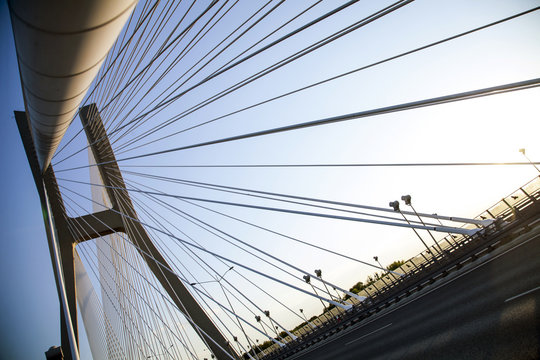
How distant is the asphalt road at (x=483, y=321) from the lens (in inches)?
187

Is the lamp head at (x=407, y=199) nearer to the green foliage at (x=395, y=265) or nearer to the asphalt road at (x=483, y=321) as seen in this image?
the asphalt road at (x=483, y=321)

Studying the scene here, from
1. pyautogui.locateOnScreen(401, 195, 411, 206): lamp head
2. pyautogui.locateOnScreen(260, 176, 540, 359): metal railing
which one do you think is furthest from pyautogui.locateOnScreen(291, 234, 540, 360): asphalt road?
pyautogui.locateOnScreen(401, 195, 411, 206): lamp head

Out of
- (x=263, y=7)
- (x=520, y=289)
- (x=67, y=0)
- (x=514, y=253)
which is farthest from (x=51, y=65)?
(x=514, y=253)

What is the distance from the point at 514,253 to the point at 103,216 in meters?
17.0

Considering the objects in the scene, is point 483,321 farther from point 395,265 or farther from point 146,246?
point 395,265

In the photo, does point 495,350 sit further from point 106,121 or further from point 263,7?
point 106,121

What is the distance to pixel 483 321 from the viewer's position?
5910 mm

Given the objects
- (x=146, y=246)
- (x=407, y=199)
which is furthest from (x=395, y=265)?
(x=146, y=246)

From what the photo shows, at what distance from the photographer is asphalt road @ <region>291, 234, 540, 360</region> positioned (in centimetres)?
476

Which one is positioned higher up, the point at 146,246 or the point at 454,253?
the point at 146,246

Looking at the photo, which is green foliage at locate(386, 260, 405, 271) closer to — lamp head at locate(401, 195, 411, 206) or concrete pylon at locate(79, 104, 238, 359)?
lamp head at locate(401, 195, 411, 206)

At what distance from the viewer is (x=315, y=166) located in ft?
19.5

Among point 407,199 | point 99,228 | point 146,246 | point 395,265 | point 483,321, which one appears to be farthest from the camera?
point 395,265

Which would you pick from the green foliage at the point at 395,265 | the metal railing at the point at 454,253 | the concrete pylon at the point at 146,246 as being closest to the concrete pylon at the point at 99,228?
the concrete pylon at the point at 146,246
